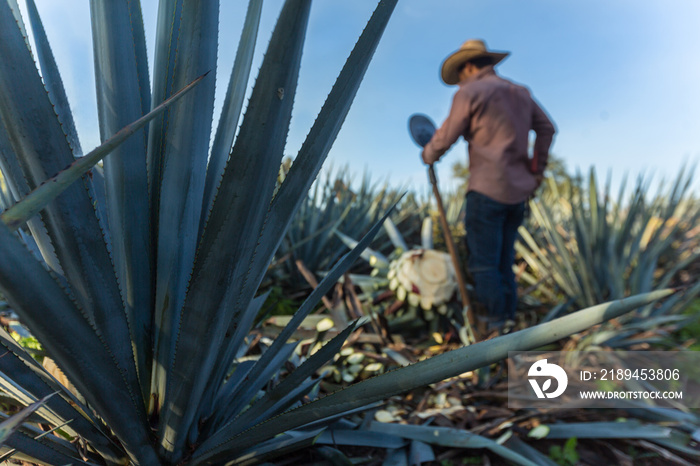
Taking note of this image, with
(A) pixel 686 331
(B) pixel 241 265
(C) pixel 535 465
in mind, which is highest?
(B) pixel 241 265

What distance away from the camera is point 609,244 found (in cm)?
274

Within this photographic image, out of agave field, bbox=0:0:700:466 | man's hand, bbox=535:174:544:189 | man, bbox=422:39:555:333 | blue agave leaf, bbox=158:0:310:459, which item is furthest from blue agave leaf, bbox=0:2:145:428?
man's hand, bbox=535:174:544:189

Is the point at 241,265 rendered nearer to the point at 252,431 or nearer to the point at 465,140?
the point at 252,431

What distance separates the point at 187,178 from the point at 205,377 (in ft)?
1.19

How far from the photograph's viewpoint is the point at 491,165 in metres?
2.55

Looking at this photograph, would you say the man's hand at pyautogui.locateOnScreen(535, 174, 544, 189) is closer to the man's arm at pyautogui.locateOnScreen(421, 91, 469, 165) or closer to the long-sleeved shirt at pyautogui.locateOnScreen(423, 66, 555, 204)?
the long-sleeved shirt at pyautogui.locateOnScreen(423, 66, 555, 204)

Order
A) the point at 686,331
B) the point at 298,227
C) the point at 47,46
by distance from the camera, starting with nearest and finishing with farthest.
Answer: the point at 47,46 → the point at 686,331 → the point at 298,227

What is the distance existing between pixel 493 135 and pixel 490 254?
0.70 metres

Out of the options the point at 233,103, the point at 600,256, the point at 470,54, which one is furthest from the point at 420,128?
the point at 233,103

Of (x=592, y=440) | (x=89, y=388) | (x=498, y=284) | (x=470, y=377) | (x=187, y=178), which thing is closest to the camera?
(x=89, y=388)

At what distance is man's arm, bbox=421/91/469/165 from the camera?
2542 millimetres

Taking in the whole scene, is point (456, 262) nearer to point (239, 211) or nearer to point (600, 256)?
point (600, 256)

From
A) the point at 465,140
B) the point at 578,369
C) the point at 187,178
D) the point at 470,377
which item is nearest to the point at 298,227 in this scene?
the point at 465,140

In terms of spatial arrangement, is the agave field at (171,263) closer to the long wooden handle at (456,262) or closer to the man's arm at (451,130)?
the long wooden handle at (456,262)
